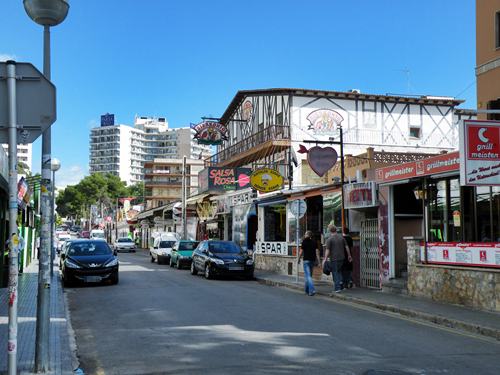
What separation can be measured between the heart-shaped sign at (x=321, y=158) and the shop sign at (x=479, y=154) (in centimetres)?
715

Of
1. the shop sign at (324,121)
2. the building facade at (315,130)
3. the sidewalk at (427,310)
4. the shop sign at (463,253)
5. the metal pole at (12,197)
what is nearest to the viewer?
the metal pole at (12,197)

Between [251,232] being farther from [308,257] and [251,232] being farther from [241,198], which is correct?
[308,257]

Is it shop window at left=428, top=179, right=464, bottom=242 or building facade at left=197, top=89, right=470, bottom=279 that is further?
building facade at left=197, top=89, right=470, bottom=279

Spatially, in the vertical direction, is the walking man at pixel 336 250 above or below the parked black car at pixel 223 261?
above

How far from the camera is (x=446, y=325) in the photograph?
11.2 metres

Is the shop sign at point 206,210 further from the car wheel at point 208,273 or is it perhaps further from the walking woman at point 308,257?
the walking woman at point 308,257

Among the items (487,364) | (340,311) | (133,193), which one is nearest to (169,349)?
(487,364)

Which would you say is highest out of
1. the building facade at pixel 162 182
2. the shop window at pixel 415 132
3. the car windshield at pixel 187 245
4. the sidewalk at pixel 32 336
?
the building facade at pixel 162 182

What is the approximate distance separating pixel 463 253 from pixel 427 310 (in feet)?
6.59

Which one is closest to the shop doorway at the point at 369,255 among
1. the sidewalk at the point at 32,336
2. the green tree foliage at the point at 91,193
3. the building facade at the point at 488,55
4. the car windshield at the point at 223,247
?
the building facade at the point at 488,55

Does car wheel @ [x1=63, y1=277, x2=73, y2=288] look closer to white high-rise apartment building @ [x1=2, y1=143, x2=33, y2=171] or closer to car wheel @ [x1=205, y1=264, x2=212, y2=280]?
white high-rise apartment building @ [x1=2, y1=143, x2=33, y2=171]

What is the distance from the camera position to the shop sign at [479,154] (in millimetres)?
11898

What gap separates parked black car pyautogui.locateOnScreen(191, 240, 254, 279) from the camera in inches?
863

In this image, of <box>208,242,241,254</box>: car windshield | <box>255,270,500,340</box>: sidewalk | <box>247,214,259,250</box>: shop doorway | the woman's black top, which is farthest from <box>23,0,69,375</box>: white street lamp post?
<box>247,214,259,250</box>: shop doorway
